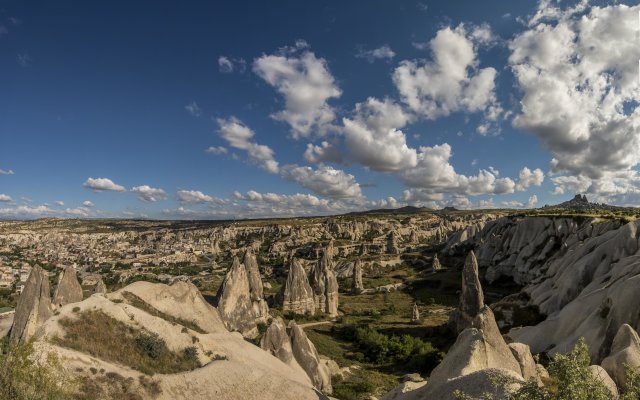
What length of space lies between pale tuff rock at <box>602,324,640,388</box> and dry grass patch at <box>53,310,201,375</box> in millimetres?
21135

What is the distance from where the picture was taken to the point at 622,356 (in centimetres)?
1566

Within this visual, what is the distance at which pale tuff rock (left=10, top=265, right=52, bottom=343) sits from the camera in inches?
838

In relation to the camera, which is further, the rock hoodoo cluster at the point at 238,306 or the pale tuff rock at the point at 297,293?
the pale tuff rock at the point at 297,293

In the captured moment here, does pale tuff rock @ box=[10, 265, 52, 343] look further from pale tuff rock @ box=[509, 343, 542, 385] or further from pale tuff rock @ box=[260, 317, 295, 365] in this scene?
pale tuff rock @ box=[509, 343, 542, 385]

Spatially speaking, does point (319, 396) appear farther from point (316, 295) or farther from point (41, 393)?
point (316, 295)

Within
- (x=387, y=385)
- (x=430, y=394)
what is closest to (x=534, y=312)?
(x=387, y=385)

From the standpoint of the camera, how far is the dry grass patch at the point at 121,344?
2111cm

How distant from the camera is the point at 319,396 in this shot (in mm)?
23891

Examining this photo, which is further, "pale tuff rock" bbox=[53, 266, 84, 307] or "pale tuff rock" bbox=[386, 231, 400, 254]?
"pale tuff rock" bbox=[386, 231, 400, 254]

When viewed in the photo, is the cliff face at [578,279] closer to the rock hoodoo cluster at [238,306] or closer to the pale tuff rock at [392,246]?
the rock hoodoo cluster at [238,306]

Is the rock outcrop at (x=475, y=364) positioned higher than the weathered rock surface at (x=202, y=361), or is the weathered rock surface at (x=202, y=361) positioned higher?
the rock outcrop at (x=475, y=364)

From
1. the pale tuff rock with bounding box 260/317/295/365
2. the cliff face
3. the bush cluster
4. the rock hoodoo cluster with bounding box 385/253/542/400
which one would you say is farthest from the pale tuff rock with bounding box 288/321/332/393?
the cliff face

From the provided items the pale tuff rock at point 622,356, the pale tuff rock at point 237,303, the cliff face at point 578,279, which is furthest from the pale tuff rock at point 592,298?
the pale tuff rock at point 237,303

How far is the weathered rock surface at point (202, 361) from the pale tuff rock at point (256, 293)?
1851 centimetres
